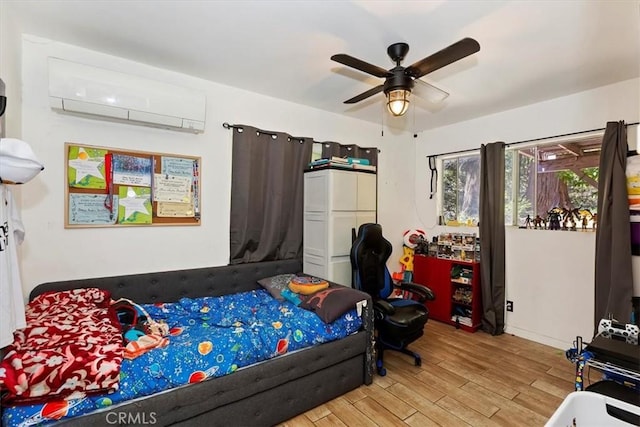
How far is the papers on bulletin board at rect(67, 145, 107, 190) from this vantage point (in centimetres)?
225

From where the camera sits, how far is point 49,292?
6.83 feet

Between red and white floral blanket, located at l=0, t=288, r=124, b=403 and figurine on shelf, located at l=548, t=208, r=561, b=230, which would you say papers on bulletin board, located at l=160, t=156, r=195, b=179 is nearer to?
red and white floral blanket, located at l=0, t=288, r=124, b=403

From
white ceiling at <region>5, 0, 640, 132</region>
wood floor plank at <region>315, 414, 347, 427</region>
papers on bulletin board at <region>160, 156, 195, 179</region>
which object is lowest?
wood floor plank at <region>315, 414, 347, 427</region>

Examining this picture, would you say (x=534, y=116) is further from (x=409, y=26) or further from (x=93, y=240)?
(x=93, y=240)

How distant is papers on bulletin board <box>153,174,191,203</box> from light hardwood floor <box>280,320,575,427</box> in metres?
1.97

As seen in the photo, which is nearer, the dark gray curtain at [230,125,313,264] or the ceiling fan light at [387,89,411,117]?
the ceiling fan light at [387,89,411,117]

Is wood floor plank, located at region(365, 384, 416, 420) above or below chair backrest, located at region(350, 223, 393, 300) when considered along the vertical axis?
below

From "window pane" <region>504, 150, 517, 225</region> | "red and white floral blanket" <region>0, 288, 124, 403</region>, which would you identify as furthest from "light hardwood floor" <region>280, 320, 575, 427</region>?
"window pane" <region>504, 150, 517, 225</region>

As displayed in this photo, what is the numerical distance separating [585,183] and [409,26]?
256cm

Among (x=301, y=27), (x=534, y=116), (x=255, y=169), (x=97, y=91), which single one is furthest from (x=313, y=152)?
(x=534, y=116)

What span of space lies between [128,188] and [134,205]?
14cm

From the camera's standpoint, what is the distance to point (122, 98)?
226cm

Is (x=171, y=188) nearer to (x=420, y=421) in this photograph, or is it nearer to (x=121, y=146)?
(x=121, y=146)

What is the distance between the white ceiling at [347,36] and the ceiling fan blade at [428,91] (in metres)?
0.31
